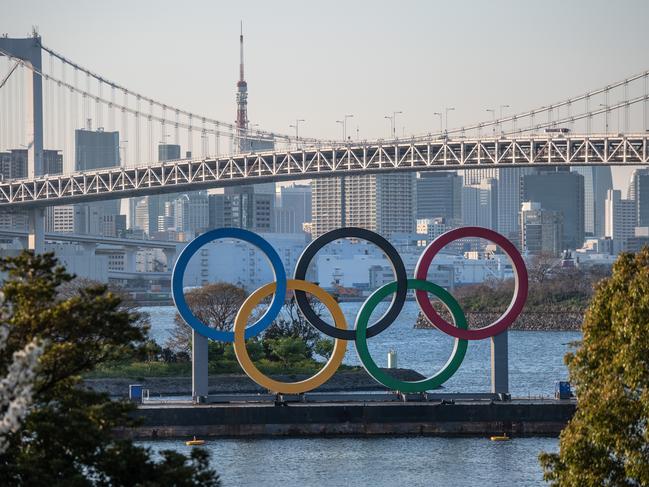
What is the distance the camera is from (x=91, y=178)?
4838 cm

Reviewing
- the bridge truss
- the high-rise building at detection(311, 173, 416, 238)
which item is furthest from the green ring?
the high-rise building at detection(311, 173, 416, 238)

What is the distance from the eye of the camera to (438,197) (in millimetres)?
158250

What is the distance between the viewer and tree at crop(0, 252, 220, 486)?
11719 mm

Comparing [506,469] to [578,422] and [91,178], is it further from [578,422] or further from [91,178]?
[91,178]

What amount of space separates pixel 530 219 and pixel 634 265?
121 m

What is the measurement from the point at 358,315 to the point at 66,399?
10814 mm

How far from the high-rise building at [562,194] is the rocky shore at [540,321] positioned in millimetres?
95878

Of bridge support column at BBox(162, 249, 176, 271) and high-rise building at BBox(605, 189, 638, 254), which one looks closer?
bridge support column at BBox(162, 249, 176, 271)

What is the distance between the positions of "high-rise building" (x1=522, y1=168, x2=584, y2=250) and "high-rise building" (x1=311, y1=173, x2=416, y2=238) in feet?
50.5

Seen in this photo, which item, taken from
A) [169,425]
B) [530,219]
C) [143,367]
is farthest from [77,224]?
[169,425]

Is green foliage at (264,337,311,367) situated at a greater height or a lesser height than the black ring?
lesser

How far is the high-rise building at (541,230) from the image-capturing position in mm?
132500

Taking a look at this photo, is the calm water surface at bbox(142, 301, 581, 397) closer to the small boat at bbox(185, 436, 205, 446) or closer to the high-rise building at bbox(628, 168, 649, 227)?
the small boat at bbox(185, 436, 205, 446)

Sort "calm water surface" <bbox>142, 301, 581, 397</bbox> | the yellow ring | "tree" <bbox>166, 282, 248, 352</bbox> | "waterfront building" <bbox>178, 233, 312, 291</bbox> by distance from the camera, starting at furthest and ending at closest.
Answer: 1. "waterfront building" <bbox>178, 233, 312, 291</bbox>
2. "tree" <bbox>166, 282, 248, 352</bbox>
3. "calm water surface" <bbox>142, 301, 581, 397</bbox>
4. the yellow ring
